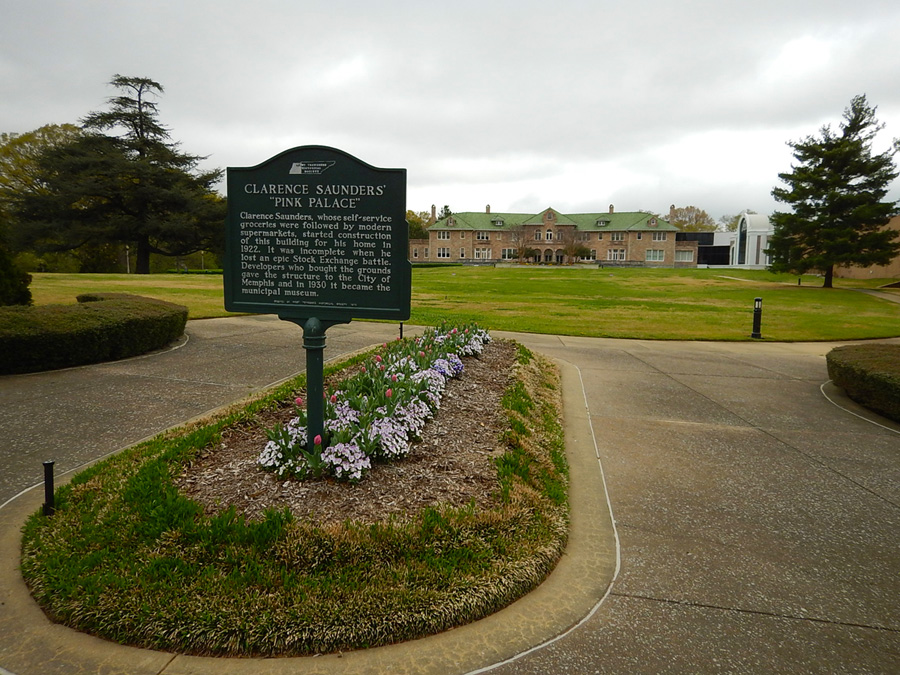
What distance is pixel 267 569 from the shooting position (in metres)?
3.31

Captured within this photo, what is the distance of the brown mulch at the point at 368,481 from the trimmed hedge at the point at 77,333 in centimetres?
479

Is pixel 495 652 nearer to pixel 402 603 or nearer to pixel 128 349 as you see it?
pixel 402 603

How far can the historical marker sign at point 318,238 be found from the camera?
14.9 ft

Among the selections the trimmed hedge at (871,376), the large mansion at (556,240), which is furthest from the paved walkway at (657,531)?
the large mansion at (556,240)

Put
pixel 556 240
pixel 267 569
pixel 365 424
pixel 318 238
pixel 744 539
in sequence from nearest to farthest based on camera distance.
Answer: pixel 267 569 → pixel 744 539 → pixel 318 238 → pixel 365 424 → pixel 556 240

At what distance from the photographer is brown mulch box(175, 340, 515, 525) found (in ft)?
13.2

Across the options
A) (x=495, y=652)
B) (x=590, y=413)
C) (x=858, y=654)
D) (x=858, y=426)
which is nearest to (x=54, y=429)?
(x=495, y=652)

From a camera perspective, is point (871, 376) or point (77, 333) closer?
point (871, 376)

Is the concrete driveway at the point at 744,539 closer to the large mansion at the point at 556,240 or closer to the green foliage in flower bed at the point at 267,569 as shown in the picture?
the green foliage in flower bed at the point at 267,569

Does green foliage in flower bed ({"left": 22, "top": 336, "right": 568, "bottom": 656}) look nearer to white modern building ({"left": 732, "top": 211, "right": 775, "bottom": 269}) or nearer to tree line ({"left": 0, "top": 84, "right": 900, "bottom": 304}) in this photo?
tree line ({"left": 0, "top": 84, "right": 900, "bottom": 304})

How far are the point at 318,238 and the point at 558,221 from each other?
309ft

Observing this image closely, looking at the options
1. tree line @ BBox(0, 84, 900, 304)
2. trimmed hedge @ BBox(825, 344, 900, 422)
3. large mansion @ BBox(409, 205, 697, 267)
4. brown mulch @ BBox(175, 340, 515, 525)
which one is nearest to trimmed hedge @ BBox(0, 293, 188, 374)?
brown mulch @ BBox(175, 340, 515, 525)

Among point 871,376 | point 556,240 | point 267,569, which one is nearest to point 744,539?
point 267,569

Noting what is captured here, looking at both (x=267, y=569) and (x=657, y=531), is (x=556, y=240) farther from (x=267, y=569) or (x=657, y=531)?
(x=267, y=569)
